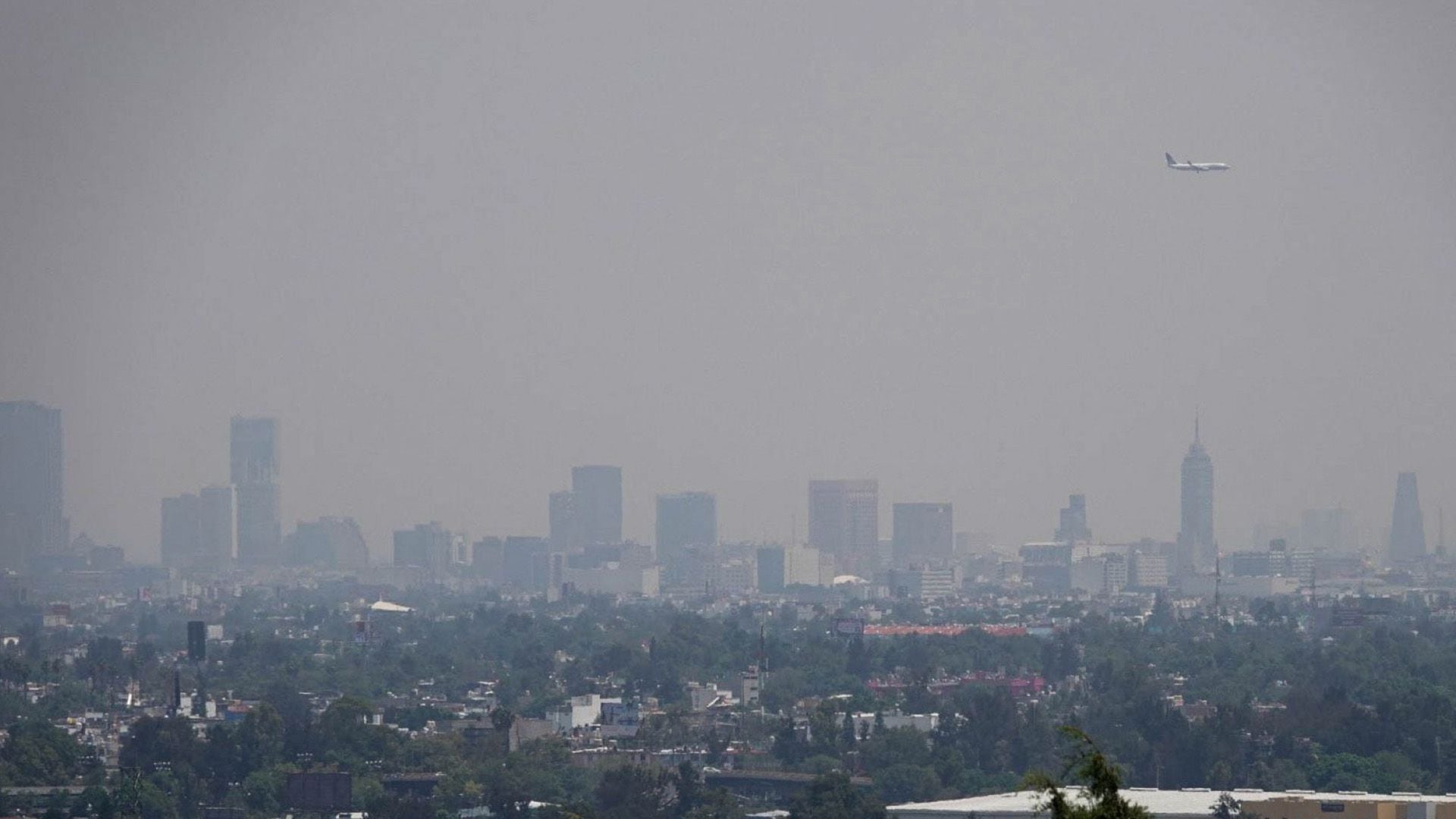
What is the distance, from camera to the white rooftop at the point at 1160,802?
67.7 m

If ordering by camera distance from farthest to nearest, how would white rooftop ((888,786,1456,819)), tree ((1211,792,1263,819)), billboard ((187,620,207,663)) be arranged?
billboard ((187,620,207,663)) → white rooftop ((888,786,1456,819)) → tree ((1211,792,1263,819))

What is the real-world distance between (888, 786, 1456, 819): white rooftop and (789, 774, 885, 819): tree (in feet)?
1.90

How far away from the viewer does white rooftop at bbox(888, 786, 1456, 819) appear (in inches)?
2665

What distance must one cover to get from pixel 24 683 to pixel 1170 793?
71.9 m

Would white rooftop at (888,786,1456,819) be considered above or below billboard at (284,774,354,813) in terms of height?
above

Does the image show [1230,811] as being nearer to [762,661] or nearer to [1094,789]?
[1094,789]

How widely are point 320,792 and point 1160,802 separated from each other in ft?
75.4

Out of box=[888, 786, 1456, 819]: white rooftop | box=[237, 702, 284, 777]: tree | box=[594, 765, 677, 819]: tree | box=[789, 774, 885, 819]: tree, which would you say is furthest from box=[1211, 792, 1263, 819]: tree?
box=[237, 702, 284, 777]: tree

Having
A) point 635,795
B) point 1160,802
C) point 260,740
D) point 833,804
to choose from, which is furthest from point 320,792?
point 1160,802

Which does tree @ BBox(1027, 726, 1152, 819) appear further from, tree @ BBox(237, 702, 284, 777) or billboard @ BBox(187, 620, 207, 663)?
billboard @ BBox(187, 620, 207, 663)

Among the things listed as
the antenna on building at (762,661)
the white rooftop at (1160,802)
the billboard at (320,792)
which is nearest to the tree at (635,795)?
the white rooftop at (1160,802)

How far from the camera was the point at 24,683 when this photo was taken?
445ft

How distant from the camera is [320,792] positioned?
271 ft

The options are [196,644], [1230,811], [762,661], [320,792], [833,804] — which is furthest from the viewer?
[196,644]
